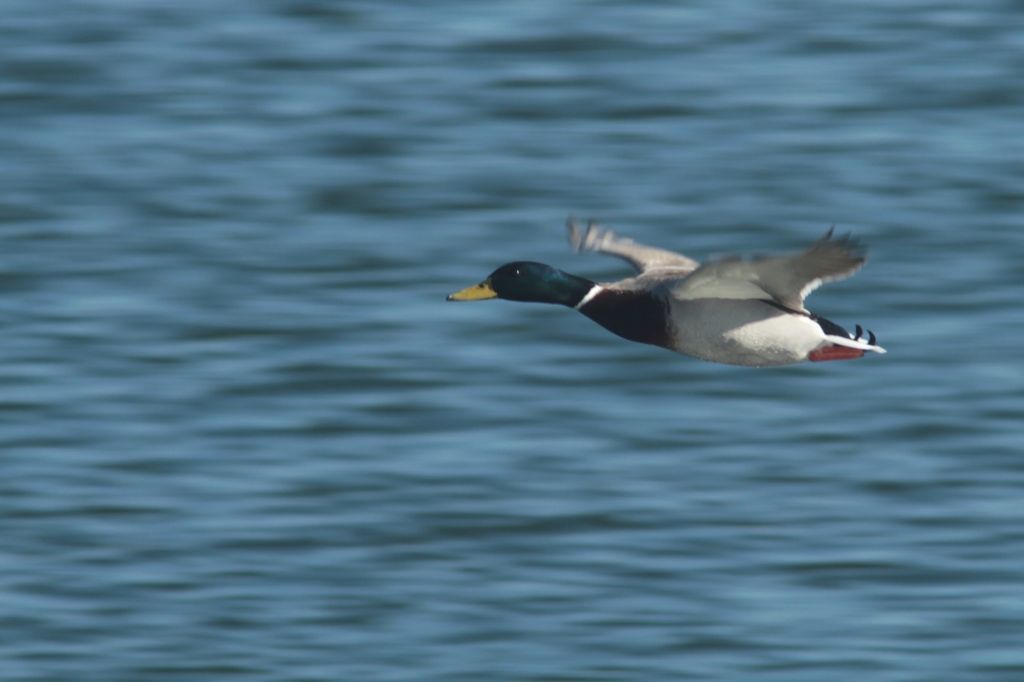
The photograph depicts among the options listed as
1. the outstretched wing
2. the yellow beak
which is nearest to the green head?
the yellow beak

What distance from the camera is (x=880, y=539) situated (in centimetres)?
925

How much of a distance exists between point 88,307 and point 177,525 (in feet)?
7.89

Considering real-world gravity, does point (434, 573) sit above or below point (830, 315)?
below

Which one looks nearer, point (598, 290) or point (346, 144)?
point (598, 290)

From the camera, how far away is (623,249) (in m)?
7.14

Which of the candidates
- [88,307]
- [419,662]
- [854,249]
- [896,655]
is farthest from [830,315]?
[854,249]

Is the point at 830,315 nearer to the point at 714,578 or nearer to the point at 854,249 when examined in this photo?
the point at 714,578

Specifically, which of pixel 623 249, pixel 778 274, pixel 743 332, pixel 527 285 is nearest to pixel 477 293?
pixel 527 285

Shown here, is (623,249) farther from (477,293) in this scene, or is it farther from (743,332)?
(743,332)

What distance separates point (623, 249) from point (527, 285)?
78cm

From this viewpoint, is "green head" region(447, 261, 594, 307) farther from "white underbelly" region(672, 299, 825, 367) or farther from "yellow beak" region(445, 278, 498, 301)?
"white underbelly" region(672, 299, 825, 367)

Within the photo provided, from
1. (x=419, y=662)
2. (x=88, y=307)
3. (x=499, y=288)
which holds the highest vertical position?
(x=499, y=288)

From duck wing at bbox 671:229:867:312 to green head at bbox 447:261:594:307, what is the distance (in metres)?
0.58

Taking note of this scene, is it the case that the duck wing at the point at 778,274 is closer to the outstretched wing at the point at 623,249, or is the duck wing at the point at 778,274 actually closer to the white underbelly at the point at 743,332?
the white underbelly at the point at 743,332
